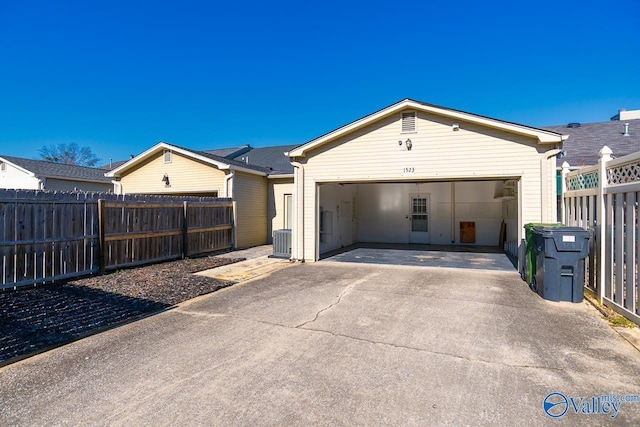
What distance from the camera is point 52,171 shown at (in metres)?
18.0

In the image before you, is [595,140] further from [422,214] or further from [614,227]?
[614,227]

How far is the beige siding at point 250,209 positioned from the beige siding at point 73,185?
11.1 m

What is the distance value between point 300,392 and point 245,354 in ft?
3.39

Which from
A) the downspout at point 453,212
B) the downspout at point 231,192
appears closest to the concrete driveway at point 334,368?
the downspout at point 231,192

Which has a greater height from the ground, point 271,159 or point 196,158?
point 271,159

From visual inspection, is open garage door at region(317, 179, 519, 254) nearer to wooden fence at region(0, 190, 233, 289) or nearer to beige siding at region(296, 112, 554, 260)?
beige siding at region(296, 112, 554, 260)

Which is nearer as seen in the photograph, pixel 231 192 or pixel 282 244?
pixel 282 244

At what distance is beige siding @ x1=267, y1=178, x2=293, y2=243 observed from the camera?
15.1 m

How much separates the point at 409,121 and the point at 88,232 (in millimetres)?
8700

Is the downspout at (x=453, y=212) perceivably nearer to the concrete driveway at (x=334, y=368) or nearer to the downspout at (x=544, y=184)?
the downspout at (x=544, y=184)

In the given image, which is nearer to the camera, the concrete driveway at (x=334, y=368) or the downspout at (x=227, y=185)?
the concrete driveway at (x=334, y=368)

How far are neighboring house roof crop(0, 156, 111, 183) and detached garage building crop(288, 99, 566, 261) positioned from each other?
1474cm

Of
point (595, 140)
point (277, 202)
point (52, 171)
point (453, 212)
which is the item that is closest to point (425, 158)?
point (453, 212)

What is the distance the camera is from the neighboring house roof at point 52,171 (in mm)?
17109
